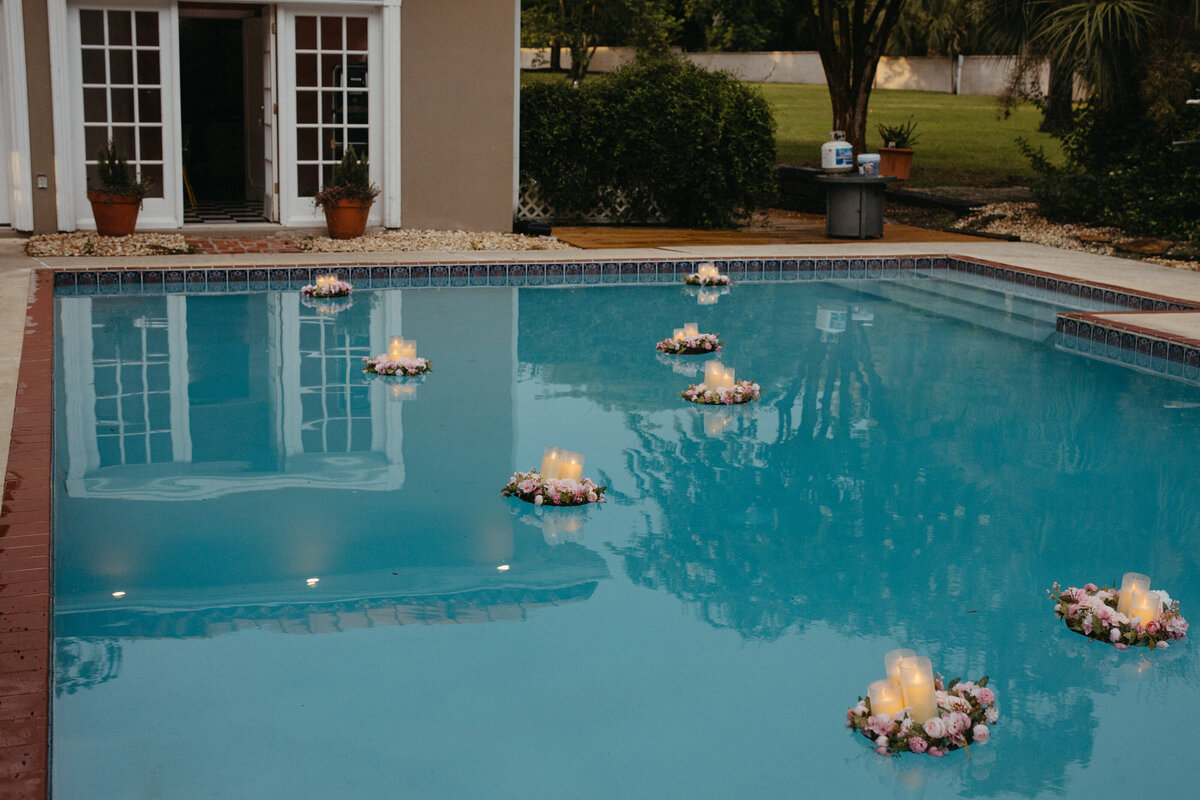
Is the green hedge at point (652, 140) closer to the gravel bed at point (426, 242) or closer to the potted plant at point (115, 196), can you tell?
the gravel bed at point (426, 242)

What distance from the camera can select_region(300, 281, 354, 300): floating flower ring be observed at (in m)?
9.90

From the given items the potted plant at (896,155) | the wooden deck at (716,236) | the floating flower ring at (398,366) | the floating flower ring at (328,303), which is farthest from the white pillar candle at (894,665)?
the potted plant at (896,155)

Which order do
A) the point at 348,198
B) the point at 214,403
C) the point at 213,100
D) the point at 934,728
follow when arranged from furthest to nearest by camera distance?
the point at 213,100
the point at 348,198
the point at 214,403
the point at 934,728

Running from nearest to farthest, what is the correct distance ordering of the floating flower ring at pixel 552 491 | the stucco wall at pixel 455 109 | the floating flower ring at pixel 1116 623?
the floating flower ring at pixel 1116 623 → the floating flower ring at pixel 552 491 → the stucco wall at pixel 455 109

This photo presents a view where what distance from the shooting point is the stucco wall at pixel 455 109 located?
1255 centimetres

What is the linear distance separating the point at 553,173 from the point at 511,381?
6.88 metres

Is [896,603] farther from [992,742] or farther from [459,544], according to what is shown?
[459,544]

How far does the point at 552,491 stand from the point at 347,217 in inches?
290

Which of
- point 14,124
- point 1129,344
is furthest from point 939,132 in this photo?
point 14,124

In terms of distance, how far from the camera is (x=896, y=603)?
4402 mm

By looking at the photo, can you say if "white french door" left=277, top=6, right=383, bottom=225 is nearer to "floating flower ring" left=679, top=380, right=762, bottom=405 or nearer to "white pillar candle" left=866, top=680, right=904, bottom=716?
"floating flower ring" left=679, top=380, right=762, bottom=405

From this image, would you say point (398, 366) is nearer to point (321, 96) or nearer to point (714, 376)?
point (714, 376)

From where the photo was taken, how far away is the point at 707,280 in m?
11.0

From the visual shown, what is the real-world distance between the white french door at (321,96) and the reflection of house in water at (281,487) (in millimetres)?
3786
